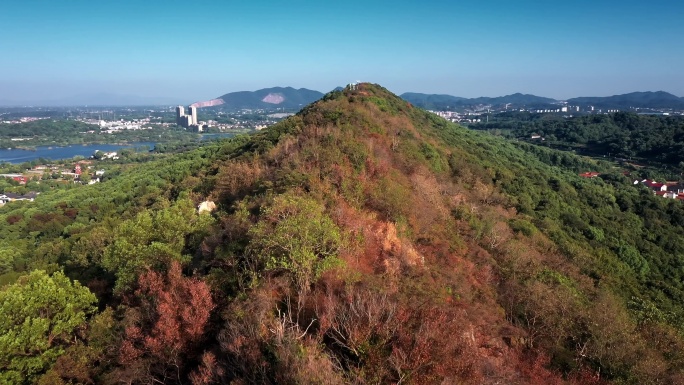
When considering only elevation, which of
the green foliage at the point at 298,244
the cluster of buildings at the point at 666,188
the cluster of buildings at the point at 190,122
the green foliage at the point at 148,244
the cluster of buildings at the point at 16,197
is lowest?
the cluster of buildings at the point at 16,197

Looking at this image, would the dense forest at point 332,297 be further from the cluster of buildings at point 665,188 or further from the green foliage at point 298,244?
the cluster of buildings at point 665,188

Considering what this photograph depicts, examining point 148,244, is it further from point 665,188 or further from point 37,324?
point 665,188

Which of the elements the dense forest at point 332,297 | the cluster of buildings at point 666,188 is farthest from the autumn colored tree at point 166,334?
the cluster of buildings at point 666,188

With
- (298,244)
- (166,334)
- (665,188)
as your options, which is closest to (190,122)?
(665,188)

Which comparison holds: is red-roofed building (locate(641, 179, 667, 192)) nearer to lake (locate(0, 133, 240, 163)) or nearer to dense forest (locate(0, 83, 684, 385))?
dense forest (locate(0, 83, 684, 385))

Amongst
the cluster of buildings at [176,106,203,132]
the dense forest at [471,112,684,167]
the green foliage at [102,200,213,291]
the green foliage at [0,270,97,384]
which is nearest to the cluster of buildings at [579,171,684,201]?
the dense forest at [471,112,684,167]

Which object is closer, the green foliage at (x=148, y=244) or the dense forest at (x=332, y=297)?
the dense forest at (x=332, y=297)
